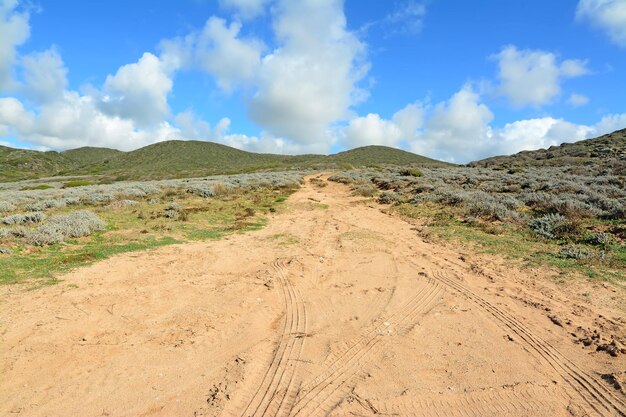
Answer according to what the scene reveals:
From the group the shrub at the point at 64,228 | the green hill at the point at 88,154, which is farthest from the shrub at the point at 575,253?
the green hill at the point at 88,154

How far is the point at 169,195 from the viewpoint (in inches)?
843

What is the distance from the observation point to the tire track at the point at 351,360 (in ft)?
14.4

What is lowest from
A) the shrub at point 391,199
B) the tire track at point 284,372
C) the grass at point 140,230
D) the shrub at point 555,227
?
the tire track at point 284,372

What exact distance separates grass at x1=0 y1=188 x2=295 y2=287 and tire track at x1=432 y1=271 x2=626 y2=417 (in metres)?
9.41

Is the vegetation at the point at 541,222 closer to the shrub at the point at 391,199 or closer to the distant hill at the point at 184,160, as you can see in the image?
the shrub at the point at 391,199

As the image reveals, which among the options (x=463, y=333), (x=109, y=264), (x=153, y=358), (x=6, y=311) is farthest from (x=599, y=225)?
(x=6, y=311)

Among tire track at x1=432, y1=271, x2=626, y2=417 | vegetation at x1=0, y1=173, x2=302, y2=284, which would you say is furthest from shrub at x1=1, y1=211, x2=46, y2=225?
tire track at x1=432, y1=271, x2=626, y2=417

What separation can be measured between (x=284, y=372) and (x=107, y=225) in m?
11.0

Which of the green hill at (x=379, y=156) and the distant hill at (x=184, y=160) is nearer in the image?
the distant hill at (x=184, y=160)

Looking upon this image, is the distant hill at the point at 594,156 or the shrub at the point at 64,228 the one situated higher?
the distant hill at the point at 594,156

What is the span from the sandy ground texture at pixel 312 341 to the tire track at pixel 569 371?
0.8 inches

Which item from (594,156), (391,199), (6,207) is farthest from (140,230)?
(594,156)

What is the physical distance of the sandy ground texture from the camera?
4.45 m

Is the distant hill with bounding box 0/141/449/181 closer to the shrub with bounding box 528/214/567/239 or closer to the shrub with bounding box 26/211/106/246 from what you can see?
the shrub with bounding box 26/211/106/246
